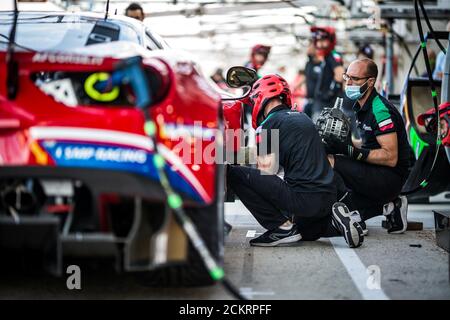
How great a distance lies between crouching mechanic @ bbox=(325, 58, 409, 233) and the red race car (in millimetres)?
2861

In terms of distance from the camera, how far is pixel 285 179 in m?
6.22

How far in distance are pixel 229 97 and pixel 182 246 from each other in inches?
95.3

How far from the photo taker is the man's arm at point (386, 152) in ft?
22.2

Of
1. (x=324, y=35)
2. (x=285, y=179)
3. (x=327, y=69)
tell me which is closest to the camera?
(x=285, y=179)

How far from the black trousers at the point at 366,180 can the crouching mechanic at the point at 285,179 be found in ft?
Answer: 2.06

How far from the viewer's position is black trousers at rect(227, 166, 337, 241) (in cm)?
608

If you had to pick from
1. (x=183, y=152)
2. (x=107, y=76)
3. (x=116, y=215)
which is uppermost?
(x=107, y=76)

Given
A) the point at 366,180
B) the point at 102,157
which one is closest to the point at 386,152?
the point at 366,180

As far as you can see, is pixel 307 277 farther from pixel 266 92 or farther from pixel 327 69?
pixel 327 69

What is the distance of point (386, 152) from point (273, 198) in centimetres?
123

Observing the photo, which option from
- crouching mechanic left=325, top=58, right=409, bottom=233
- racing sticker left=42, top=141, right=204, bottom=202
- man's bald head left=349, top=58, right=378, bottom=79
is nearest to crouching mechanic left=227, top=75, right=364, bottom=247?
crouching mechanic left=325, top=58, right=409, bottom=233

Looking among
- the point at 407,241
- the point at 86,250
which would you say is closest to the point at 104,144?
the point at 86,250
